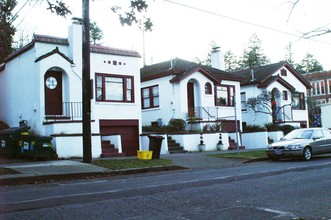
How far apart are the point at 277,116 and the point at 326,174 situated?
23.1 metres

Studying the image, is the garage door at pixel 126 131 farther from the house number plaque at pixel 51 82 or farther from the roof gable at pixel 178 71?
the roof gable at pixel 178 71

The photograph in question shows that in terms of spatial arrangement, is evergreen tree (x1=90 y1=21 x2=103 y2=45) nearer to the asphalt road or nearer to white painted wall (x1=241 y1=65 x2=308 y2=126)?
white painted wall (x1=241 y1=65 x2=308 y2=126)

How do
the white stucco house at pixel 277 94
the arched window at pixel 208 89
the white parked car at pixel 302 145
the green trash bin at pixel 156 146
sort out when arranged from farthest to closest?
the white stucco house at pixel 277 94 → the arched window at pixel 208 89 → the green trash bin at pixel 156 146 → the white parked car at pixel 302 145

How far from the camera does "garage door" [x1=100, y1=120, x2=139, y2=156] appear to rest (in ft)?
75.0

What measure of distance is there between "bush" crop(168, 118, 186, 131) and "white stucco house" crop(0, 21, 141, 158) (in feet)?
9.85

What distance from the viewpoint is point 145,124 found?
29641 mm

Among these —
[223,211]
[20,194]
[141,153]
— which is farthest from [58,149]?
[223,211]

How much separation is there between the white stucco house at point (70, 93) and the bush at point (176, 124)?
3001 millimetres

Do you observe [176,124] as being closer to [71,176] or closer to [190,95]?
[190,95]

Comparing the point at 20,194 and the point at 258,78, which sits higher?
the point at 258,78

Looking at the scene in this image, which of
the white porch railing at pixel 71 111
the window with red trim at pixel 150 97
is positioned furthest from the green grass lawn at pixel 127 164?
the window with red trim at pixel 150 97

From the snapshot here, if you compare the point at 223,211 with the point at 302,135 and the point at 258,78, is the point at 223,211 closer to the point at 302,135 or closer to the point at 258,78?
the point at 302,135

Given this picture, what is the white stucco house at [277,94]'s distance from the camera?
33.8 metres

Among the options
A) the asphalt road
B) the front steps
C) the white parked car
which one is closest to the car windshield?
the white parked car
